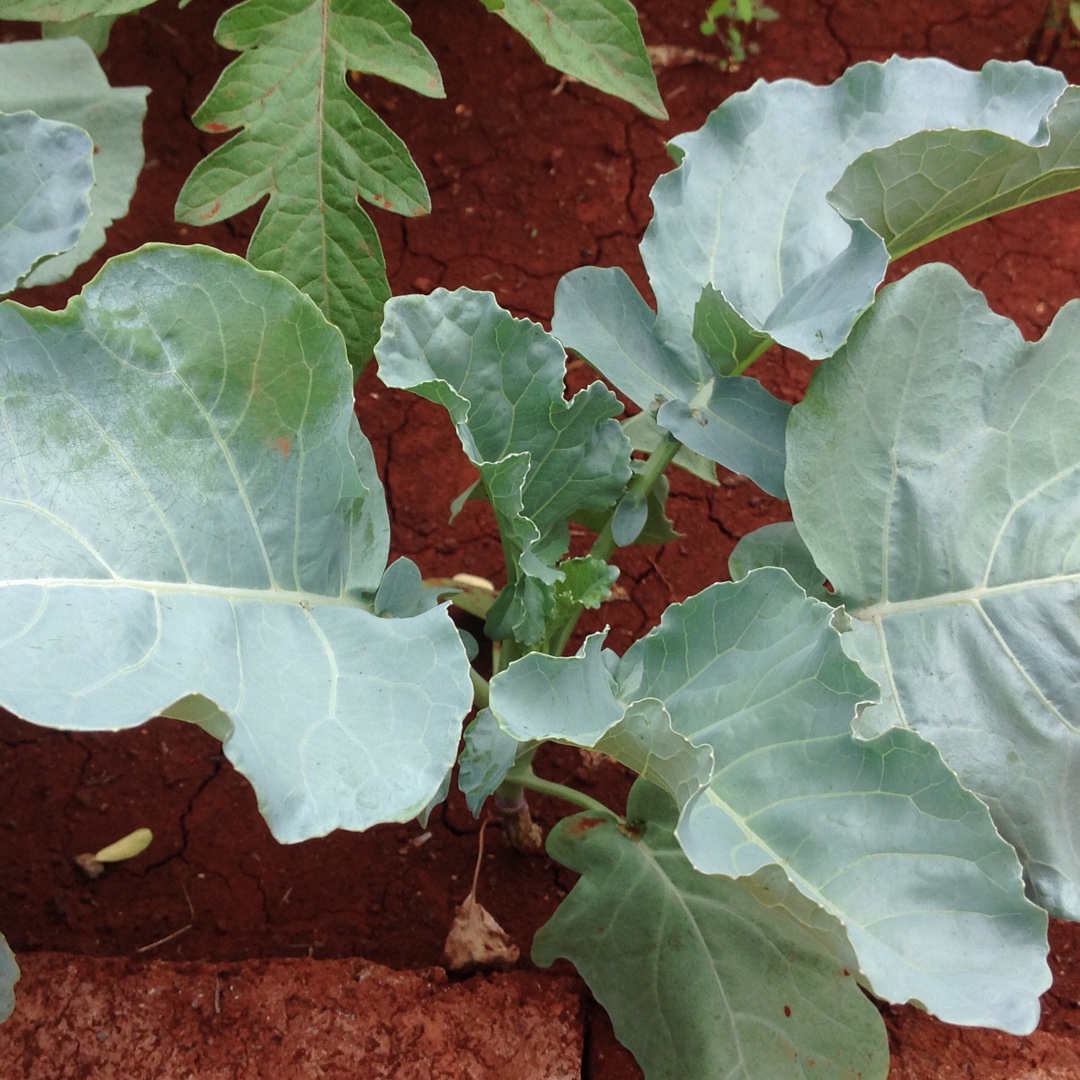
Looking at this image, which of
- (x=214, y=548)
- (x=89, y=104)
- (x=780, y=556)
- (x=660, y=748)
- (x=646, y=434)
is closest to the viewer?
(x=660, y=748)

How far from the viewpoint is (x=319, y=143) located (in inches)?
53.0

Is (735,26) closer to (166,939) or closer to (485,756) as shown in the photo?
(485,756)

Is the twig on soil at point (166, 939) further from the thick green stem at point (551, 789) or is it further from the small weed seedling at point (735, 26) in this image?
the small weed seedling at point (735, 26)

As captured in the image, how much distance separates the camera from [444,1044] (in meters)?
1.17

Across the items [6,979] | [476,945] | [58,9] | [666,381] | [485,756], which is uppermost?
[58,9]

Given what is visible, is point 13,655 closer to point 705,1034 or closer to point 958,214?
point 705,1034

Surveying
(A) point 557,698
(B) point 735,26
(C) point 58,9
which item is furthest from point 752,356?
(B) point 735,26

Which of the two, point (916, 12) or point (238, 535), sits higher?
point (916, 12)

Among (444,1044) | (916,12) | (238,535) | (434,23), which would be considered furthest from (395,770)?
(916,12)

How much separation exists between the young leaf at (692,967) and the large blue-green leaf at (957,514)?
0.29m

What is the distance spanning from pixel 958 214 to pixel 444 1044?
1085 mm

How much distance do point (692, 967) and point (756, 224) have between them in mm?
838

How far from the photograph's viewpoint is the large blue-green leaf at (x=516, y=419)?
983 mm

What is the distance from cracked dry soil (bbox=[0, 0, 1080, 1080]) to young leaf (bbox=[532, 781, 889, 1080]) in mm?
145
